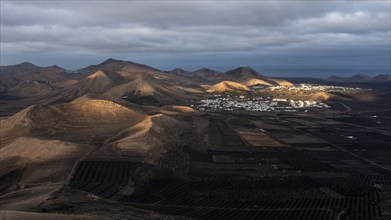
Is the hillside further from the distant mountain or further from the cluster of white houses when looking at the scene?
the cluster of white houses

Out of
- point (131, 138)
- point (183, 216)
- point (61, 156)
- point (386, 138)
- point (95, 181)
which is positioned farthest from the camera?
point (386, 138)

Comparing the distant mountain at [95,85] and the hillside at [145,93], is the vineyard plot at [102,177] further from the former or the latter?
the distant mountain at [95,85]

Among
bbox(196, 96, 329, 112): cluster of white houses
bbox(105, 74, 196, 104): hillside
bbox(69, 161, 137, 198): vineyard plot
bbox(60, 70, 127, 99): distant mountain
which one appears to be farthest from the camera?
bbox(60, 70, 127, 99): distant mountain

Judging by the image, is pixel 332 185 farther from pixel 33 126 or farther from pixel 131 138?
pixel 33 126

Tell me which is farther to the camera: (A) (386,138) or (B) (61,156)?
(A) (386,138)

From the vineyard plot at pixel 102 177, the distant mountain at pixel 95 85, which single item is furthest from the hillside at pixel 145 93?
the vineyard plot at pixel 102 177

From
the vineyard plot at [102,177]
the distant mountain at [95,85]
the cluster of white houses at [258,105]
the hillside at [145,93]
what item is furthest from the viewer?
the distant mountain at [95,85]

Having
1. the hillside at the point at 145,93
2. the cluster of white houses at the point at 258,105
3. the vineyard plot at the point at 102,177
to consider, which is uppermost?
the hillside at the point at 145,93

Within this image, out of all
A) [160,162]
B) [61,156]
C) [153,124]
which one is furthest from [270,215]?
[153,124]

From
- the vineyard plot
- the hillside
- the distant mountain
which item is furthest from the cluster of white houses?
the vineyard plot

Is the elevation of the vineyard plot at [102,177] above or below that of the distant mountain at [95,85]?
below

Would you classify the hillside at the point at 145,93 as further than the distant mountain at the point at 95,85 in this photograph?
No
